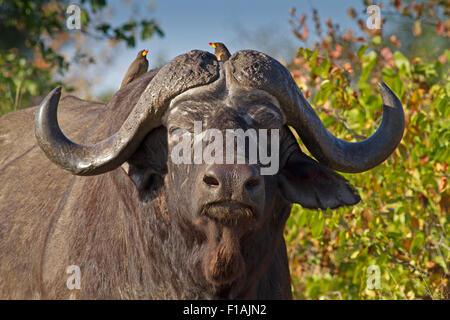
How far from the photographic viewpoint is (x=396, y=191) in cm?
565

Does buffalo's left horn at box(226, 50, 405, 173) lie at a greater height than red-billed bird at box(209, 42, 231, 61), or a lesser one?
lesser

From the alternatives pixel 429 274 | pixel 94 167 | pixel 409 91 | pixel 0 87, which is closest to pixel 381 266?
pixel 429 274

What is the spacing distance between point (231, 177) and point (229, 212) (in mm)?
167

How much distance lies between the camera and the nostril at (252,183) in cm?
263

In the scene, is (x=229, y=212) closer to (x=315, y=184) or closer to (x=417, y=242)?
(x=315, y=184)

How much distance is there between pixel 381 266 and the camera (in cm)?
518

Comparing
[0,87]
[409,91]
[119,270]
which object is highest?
[0,87]

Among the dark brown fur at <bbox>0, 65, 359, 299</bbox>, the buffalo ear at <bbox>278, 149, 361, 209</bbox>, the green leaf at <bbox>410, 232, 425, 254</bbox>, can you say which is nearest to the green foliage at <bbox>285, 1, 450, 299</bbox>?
the green leaf at <bbox>410, 232, 425, 254</bbox>

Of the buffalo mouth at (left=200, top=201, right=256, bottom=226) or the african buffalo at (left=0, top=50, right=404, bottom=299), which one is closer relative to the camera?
the buffalo mouth at (left=200, top=201, right=256, bottom=226)

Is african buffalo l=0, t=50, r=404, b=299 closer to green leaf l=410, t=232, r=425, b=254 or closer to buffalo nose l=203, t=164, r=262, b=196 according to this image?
buffalo nose l=203, t=164, r=262, b=196

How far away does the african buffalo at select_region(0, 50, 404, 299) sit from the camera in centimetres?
284

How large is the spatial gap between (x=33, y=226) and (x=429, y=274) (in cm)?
316

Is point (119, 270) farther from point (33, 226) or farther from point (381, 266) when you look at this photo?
point (381, 266)
